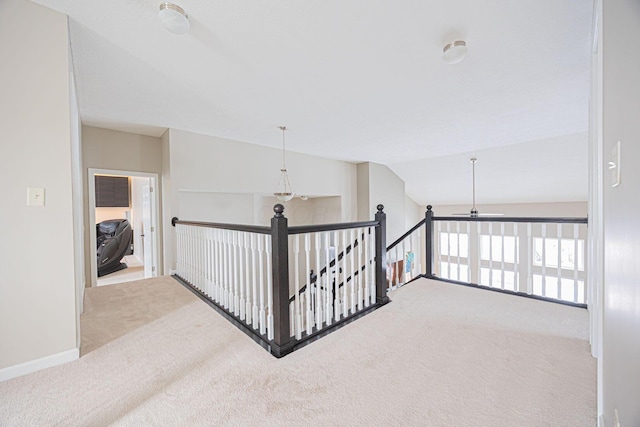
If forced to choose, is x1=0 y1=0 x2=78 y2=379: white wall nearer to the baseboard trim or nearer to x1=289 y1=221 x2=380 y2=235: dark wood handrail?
the baseboard trim

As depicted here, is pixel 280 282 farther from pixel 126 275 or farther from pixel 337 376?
pixel 126 275

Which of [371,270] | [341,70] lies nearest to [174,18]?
[341,70]

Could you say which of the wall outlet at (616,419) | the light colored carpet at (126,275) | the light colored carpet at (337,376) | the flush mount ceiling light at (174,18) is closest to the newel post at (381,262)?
the light colored carpet at (337,376)

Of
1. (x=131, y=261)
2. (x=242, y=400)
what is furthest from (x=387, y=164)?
(x=131, y=261)

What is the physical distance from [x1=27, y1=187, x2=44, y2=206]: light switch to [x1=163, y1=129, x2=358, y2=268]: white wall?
8.32ft

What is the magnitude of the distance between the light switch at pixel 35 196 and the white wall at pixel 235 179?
2.54 metres

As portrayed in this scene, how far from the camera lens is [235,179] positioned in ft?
16.2

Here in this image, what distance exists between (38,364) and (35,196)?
1.11m

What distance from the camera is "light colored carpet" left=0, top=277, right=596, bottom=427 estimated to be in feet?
4.34

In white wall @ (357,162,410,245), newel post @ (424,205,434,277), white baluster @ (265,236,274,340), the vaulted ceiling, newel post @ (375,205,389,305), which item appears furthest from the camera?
white wall @ (357,162,410,245)

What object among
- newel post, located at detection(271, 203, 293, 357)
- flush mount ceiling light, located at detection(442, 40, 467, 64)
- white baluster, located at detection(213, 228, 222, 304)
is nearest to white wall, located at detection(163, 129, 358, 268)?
white baluster, located at detection(213, 228, 222, 304)

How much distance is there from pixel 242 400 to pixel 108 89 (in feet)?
11.2

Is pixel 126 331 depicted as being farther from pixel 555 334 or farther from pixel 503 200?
pixel 503 200

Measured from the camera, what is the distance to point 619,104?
81 centimetres
